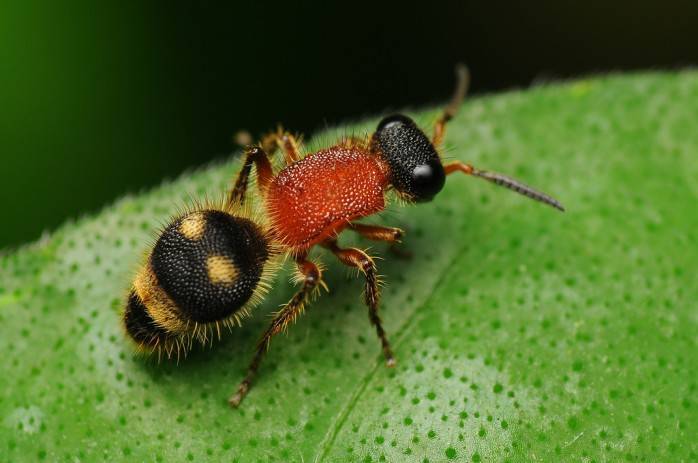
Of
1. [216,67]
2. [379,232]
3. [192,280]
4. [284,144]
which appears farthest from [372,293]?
[216,67]

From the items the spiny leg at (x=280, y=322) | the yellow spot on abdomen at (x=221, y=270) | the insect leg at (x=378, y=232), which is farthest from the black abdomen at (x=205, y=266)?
the insect leg at (x=378, y=232)

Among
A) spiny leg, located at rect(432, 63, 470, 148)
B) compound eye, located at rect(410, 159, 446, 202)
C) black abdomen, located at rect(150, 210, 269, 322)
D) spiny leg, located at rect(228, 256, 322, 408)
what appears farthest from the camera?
spiny leg, located at rect(432, 63, 470, 148)

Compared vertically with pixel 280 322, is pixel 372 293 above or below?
below

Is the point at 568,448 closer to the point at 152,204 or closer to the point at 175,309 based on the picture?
the point at 175,309

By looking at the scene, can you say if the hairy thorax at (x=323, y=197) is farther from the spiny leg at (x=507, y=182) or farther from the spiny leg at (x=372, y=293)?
the spiny leg at (x=507, y=182)

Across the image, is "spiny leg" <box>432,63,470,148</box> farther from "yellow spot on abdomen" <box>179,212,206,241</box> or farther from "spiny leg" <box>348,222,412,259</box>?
"yellow spot on abdomen" <box>179,212,206,241</box>

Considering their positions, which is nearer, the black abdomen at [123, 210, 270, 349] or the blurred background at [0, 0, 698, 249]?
the black abdomen at [123, 210, 270, 349]

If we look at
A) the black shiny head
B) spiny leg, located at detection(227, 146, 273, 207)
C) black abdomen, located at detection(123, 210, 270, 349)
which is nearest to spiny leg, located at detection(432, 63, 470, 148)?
the black shiny head

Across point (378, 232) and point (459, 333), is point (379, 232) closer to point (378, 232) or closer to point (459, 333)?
point (378, 232)
